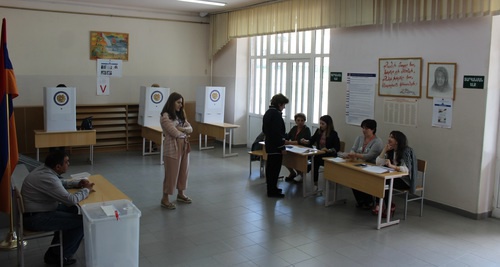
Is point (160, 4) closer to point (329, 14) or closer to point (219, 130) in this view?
point (219, 130)

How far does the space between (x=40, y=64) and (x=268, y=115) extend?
5.48 metres

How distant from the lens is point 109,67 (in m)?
9.70

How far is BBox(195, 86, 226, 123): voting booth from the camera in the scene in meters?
9.63

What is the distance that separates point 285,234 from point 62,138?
16.1 feet

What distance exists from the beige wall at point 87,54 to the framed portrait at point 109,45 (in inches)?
4.3

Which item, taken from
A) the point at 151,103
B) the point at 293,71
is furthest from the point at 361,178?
the point at 151,103

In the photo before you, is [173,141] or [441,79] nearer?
[173,141]

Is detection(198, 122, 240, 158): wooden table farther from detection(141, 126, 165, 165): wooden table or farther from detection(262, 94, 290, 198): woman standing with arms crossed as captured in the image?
detection(262, 94, 290, 198): woman standing with arms crossed

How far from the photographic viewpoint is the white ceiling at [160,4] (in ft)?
29.4

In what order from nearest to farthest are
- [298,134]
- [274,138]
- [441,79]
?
[441,79] → [274,138] → [298,134]

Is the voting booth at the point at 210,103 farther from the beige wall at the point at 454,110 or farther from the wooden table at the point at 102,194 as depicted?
the wooden table at the point at 102,194

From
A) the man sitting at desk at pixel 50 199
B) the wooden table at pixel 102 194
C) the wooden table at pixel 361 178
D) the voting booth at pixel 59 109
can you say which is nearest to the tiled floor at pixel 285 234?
the wooden table at pixel 361 178

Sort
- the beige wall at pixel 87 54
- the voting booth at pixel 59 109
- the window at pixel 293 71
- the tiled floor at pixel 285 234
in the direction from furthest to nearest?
the beige wall at pixel 87 54 < the window at pixel 293 71 < the voting booth at pixel 59 109 < the tiled floor at pixel 285 234

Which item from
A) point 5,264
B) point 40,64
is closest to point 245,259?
point 5,264
